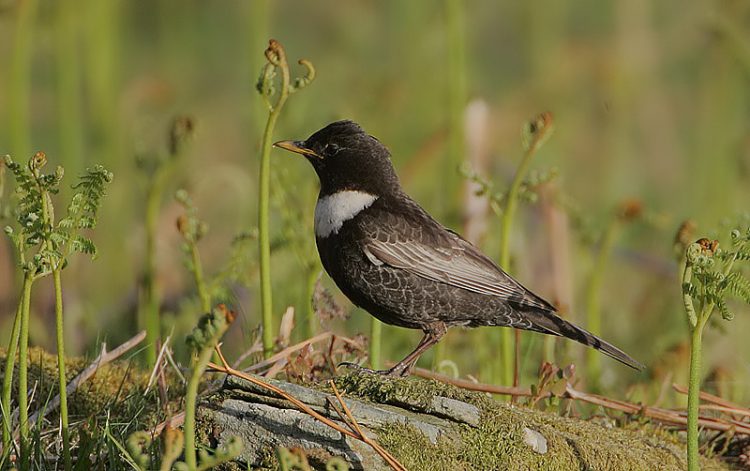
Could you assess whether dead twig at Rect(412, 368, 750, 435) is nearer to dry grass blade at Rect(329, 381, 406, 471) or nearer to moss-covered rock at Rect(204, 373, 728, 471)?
moss-covered rock at Rect(204, 373, 728, 471)

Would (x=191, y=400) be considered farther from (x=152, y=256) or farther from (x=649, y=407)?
(x=152, y=256)

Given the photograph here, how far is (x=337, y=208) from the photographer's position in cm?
464

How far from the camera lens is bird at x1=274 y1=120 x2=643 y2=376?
4438mm

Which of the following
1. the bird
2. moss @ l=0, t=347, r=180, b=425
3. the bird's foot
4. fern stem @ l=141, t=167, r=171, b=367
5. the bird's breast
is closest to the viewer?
moss @ l=0, t=347, r=180, b=425

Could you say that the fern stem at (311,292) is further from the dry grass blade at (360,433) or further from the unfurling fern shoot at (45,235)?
the unfurling fern shoot at (45,235)

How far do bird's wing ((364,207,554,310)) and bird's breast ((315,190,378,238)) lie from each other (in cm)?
16

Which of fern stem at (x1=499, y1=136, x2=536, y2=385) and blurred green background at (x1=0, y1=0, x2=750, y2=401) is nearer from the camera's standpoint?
fern stem at (x1=499, y1=136, x2=536, y2=385)

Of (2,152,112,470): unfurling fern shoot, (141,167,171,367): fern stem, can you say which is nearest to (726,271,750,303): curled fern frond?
(2,152,112,470): unfurling fern shoot

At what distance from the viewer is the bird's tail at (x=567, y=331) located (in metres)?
4.46

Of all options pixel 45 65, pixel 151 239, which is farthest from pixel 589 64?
pixel 151 239

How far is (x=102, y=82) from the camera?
7.82 metres

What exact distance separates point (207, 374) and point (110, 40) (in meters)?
4.19

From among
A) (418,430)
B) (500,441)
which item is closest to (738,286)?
(500,441)

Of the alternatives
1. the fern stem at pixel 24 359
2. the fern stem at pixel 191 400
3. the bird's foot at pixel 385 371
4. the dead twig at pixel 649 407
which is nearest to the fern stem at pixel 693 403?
the dead twig at pixel 649 407
